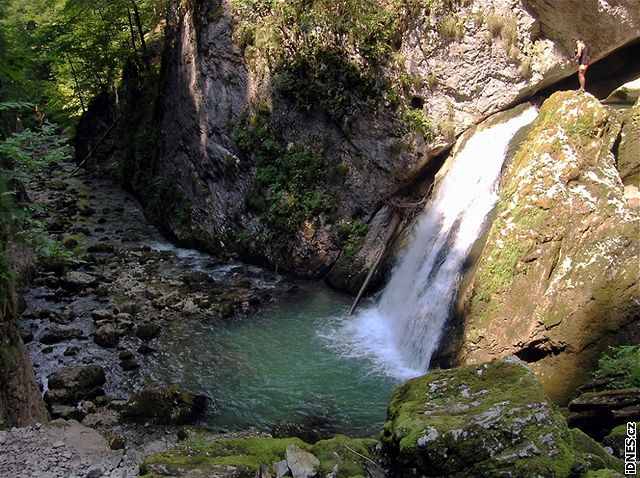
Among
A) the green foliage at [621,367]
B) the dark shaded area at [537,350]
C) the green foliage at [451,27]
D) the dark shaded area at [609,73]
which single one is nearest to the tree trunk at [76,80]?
the green foliage at [451,27]

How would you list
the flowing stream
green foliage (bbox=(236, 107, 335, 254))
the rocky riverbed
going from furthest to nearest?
green foliage (bbox=(236, 107, 335, 254)) → the flowing stream → the rocky riverbed

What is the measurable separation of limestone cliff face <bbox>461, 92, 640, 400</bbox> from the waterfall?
1.35m

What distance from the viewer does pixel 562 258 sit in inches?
423

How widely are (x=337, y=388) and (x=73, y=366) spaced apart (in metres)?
5.93

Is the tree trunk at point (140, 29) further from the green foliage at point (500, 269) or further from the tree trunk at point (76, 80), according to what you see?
the green foliage at point (500, 269)

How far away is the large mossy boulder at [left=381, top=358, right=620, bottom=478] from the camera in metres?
4.55

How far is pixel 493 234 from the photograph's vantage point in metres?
11.9

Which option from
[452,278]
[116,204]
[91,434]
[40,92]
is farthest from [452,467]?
[40,92]

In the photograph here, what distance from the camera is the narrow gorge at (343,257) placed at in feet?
19.8

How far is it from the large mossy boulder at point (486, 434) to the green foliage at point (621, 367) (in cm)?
368

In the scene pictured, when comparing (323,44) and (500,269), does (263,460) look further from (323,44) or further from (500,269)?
(323,44)

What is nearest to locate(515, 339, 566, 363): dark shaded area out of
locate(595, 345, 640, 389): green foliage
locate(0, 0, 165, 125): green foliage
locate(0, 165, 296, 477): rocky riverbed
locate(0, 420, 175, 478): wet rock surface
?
locate(595, 345, 640, 389): green foliage

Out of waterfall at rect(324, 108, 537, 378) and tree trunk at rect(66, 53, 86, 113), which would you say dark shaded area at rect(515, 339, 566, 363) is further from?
tree trunk at rect(66, 53, 86, 113)

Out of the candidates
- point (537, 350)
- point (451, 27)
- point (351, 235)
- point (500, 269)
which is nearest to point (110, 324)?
point (351, 235)
